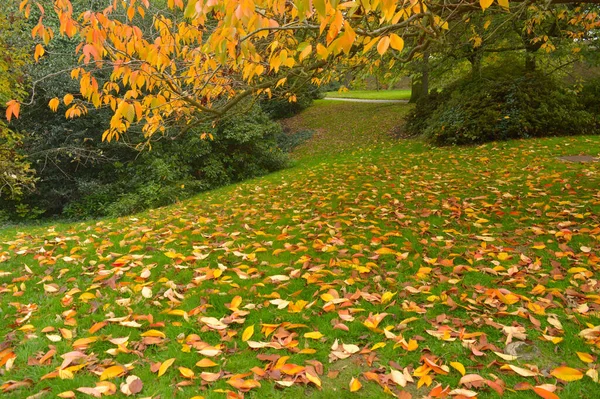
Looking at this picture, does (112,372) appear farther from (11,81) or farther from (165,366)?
(11,81)

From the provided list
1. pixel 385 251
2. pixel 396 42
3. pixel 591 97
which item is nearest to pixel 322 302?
pixel 385 251

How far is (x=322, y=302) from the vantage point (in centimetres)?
315

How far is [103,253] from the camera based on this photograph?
467cm

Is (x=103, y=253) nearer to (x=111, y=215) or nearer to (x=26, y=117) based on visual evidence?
(x=111, y=215)

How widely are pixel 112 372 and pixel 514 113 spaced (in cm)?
1281

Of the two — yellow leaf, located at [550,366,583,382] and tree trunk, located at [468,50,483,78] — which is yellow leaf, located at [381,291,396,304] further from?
tree trunk, located at [468,50,483,78]

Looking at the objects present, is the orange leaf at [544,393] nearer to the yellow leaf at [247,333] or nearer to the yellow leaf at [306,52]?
the yellow leaf at [247,333]

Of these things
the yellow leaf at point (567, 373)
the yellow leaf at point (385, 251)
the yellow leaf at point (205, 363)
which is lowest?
the yellow leaf at point (385, 251)

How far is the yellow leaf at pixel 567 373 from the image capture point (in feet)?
6.97

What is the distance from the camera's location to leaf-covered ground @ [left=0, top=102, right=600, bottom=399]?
2.24 m

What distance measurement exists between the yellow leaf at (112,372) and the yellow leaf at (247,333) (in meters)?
0.77

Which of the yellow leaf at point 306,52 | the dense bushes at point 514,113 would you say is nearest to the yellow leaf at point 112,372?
the yellow leaf at point 306,52

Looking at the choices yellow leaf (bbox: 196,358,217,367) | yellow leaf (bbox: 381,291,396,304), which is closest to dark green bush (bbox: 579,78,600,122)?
yellow leaf (bbox: 381,291,396,304)

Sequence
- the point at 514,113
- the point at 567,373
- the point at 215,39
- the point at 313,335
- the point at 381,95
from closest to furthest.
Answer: the point at 567,373 < the point at 313,335 < the point at 215,39 < the point at 514,113 < the point at 381,95
